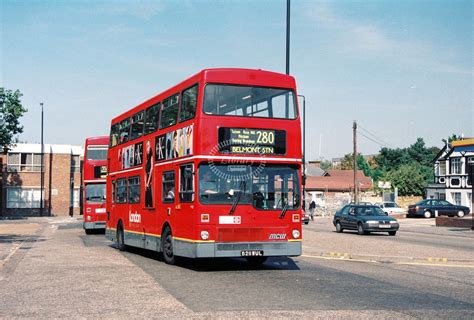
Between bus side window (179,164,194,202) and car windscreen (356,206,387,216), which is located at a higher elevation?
bus side window (179,164,194,202)

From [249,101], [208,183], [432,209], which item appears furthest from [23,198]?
[249,101]

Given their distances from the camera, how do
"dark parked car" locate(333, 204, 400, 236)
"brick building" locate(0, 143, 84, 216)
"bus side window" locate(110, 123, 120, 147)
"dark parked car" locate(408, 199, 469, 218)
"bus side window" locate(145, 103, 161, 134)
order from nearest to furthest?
1. "bus side window" locate(145, 103, 161, 134)
2. "bus side window" locate(110, 123, 120, 147)
3. "dark parked car" locate(333, 204, 400, 236)
4. "dark parked car" locate(408, 199, 469, 218)
5. "brick building" locate(0, 143, 84, 216)

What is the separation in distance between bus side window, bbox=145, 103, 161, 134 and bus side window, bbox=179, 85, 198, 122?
7.16 ft

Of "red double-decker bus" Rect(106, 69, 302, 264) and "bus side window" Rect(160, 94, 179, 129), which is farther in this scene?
"bus side window" Rect(160, 94, 179, 129)

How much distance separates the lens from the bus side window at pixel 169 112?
50.7 ft

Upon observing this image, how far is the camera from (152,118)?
17.5 m

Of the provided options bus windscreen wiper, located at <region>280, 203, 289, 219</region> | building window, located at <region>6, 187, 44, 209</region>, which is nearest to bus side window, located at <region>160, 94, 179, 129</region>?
bus windscreen wiper, located at <region>280, 203, 289, 219</region>

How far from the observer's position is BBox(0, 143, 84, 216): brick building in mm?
67750

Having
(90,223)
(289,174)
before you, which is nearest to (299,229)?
(289,174)

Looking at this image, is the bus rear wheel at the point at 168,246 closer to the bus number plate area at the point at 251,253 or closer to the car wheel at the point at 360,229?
the bus number plate area at the point at 251,253

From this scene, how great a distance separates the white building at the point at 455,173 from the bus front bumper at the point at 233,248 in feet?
175

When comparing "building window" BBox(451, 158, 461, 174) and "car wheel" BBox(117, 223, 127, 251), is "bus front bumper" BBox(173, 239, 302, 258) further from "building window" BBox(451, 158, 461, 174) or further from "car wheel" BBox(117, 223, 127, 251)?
"building window" BBox(451, 158, 461, 174)

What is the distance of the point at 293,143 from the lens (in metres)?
14.4

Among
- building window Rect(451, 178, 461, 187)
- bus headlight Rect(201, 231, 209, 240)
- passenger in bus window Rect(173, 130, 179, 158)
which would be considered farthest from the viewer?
building window Rect(451, 178, 461, 187)
